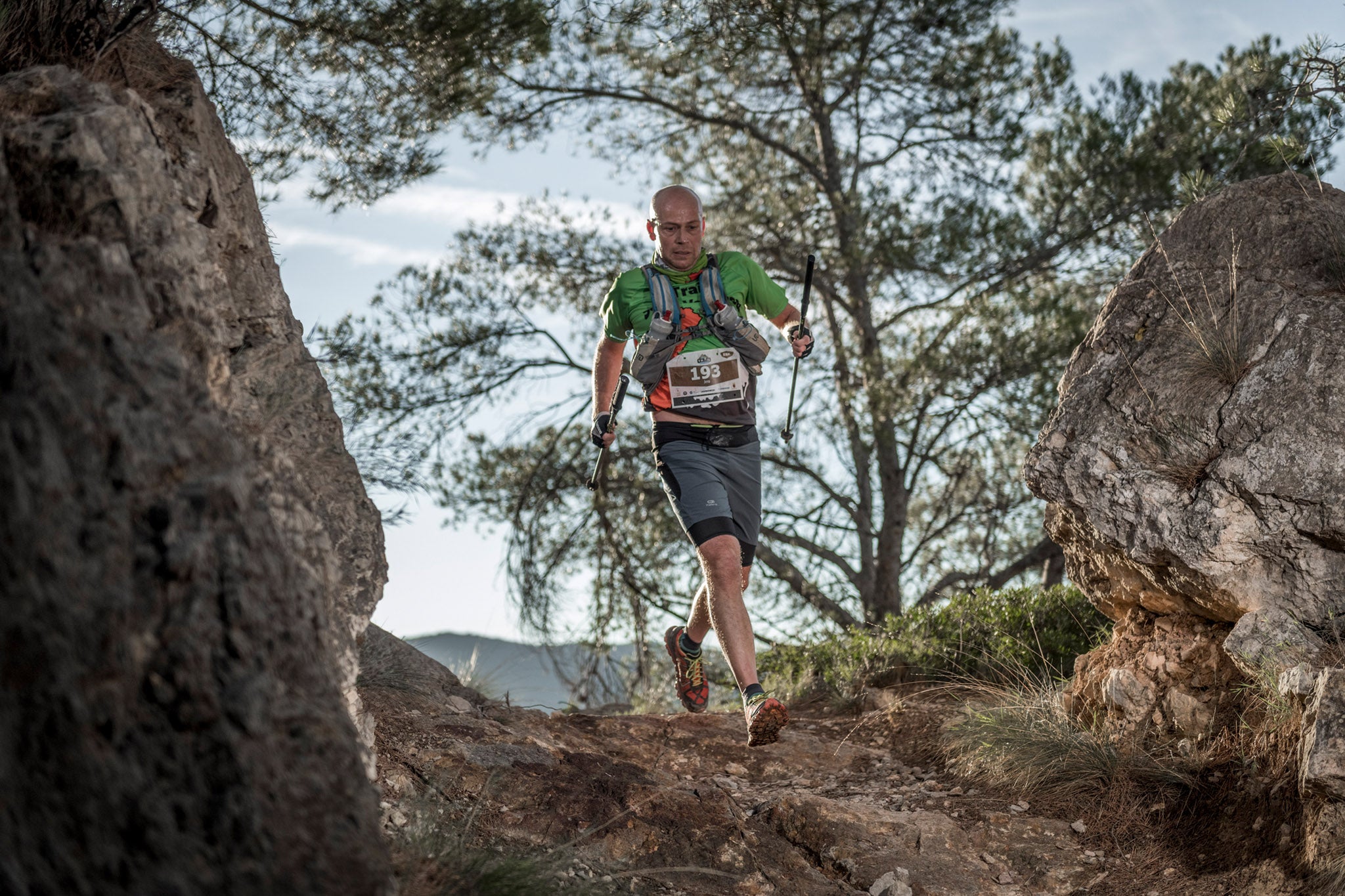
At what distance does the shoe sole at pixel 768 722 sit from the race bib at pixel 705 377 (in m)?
1.43

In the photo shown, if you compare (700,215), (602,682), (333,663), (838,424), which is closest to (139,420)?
(333,663)

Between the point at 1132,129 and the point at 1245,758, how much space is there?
25.5ft

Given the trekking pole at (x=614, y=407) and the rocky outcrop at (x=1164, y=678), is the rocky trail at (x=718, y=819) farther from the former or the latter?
the trekking pole at (x=614, y=407)

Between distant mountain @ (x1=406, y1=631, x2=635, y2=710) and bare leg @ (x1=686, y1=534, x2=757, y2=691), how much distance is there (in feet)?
4.84

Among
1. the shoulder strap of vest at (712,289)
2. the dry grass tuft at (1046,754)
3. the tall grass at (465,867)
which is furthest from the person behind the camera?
the shoulder strap of vest at (712,289)

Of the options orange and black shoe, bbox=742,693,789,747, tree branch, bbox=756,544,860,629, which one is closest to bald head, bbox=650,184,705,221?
orange and black shoe, bbox=742,693,789,747

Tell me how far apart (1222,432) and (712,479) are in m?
2.14

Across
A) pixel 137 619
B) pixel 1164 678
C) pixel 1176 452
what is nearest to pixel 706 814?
pixel 1164 678

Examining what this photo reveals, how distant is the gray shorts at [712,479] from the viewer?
15.6ft

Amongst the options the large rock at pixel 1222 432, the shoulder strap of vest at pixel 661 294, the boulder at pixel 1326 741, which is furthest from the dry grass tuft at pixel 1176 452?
the shoulder strap of vest at pixel 661 294

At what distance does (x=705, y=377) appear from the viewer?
4.90 meters

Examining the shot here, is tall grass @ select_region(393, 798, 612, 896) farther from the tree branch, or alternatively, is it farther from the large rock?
the tree branch

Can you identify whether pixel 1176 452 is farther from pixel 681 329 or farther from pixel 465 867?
pixel 465 867

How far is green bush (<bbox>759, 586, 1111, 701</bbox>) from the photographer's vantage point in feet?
20.1
